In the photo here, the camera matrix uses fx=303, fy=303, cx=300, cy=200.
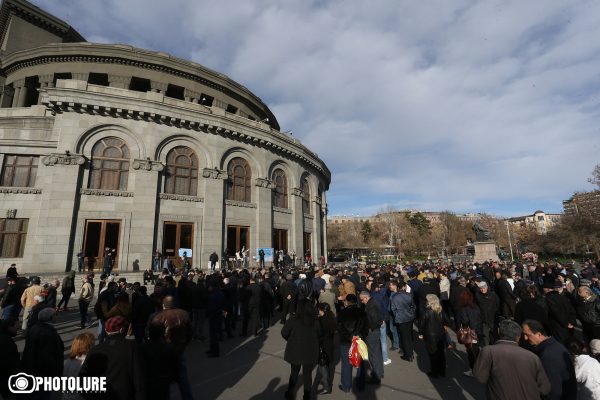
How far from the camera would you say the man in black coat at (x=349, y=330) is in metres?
5.32

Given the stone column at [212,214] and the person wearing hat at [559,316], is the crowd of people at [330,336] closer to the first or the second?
the person wearing hat at [559,316]

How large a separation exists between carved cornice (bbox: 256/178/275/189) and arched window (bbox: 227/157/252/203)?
2.58 feet

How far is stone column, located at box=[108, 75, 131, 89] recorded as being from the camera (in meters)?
24.9

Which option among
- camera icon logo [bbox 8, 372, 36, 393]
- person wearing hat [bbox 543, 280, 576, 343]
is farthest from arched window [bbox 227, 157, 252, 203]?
person wearing hat [bbox 543, 280, 576, 343]

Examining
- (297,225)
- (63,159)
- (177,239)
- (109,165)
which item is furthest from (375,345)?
(297,225)

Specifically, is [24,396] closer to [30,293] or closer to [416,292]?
[30,293]

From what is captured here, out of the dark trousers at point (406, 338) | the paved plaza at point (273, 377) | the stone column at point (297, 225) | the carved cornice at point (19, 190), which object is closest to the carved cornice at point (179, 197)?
the carved cornice at point (19, 190)

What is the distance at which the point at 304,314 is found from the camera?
199 inches

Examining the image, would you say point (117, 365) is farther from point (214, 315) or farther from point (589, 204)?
point (589, 204)

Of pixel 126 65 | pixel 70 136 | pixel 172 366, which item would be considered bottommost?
pixel 172 366

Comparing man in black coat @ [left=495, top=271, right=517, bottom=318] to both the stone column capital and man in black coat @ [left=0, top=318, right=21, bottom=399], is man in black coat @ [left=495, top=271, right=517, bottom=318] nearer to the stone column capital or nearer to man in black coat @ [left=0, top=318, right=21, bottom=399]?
man in black coat @ [left=0, top=318, right=21, bottom=399]

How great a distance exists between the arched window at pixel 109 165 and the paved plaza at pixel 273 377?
512 inches

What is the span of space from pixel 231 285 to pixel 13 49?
111 ft

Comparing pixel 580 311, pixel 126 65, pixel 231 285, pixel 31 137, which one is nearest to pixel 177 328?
pixel 231 285
